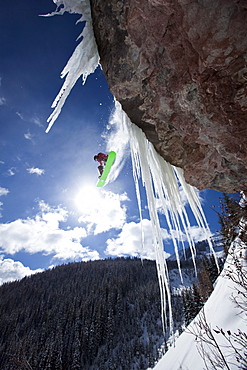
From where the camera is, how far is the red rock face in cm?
163

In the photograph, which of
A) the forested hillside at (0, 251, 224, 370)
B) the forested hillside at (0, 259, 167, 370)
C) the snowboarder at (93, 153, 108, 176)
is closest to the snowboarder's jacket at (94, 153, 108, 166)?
the snowboarder at (93, 153, 108, 176)

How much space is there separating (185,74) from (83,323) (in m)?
62.5

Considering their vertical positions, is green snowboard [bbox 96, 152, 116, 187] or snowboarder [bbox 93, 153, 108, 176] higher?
snowboarder [bbox 93, 153, 108, 176]

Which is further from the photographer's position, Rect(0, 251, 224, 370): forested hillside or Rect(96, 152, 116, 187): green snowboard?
Rect(0, 251, 224, 370): forested hillside

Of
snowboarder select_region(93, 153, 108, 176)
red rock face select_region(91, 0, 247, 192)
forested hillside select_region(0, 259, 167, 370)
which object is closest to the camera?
red rock face select_region(91, 0, 247, 192)

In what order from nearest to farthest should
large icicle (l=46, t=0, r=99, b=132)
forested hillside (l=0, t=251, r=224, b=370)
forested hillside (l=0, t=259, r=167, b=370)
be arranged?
large icicle (l=46, t=0, r=99, b=132)
forested hillside (l=0, t=251, r=224, b=370)
forested hillside (l=0, t=259, r=167, b=370)

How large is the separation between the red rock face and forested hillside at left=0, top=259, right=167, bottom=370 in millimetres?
39523

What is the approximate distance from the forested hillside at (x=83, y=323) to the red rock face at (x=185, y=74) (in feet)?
130

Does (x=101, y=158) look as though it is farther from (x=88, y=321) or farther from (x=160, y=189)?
(x=88, y=321)

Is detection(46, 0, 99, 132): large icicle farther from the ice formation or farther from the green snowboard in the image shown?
the green snowboard

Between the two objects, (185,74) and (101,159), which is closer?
(185,74)

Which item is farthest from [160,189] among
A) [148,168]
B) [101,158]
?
[101,158]

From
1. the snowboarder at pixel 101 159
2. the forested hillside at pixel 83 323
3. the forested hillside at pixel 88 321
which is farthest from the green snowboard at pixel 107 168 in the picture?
the forested hillside at pixel 83 323

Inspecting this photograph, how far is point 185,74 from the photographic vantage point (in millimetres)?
2219
